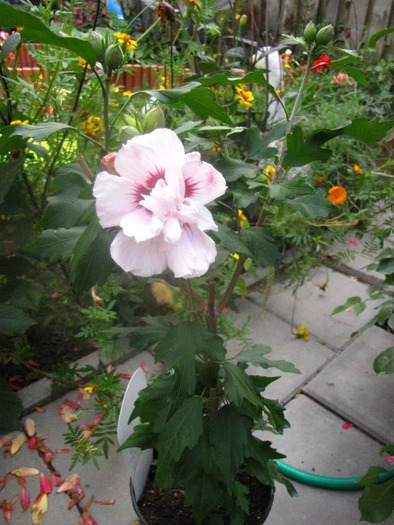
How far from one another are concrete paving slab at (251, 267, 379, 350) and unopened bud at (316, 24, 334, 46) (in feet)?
4.39

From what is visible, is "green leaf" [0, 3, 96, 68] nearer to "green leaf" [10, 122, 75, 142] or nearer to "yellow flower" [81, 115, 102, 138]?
"green leaf" [10, 122, 75, 142]

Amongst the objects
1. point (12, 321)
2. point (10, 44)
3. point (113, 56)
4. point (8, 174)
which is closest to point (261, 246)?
point (113, 56)

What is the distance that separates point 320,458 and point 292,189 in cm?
103

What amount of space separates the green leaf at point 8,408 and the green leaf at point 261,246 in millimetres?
959

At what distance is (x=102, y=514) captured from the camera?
1257mm

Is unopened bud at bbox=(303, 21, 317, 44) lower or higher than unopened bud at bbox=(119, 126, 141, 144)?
→ higher

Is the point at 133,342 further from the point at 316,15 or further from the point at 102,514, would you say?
the point at 316,15

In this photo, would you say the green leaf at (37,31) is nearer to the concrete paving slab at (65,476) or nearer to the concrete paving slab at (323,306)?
the concrete paving slab at (65,476)

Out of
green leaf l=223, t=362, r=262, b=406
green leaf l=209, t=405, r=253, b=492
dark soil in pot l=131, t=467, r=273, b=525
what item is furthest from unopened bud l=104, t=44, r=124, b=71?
dark soil in pot l=131, t=467, r=273, b=525

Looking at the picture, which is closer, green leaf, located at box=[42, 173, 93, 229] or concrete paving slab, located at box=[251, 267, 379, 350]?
green leaf, located at box=[42, 173, 93, 229]

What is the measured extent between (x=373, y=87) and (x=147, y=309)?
2.16 meters

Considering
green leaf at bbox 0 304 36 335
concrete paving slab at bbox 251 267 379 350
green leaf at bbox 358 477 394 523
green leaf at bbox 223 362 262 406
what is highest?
green leaf at bbox 223 362 262 406

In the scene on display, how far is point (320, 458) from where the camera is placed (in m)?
1.40

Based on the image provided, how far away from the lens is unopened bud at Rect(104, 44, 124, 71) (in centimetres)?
63
